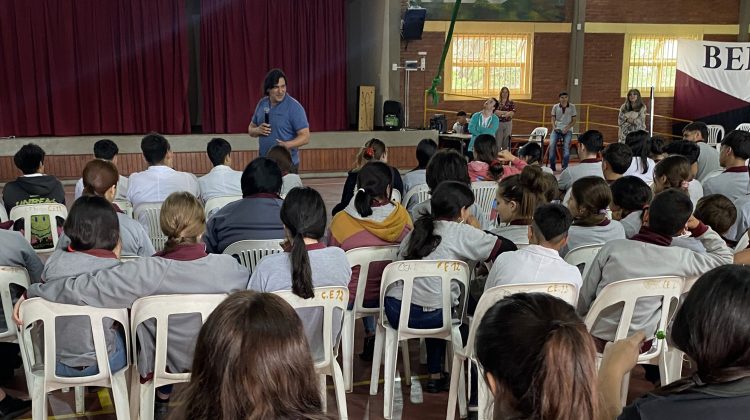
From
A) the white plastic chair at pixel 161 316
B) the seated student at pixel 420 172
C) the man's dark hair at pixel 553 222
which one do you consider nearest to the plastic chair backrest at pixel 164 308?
the white plastic chair at pixel 161 316

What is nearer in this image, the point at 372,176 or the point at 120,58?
the point at 372,176

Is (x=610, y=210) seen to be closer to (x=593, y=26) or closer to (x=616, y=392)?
(x=616, y=392)

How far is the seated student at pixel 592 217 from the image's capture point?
3162mm

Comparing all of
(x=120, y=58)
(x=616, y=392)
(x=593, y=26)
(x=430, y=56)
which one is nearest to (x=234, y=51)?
(x=120, y=58)

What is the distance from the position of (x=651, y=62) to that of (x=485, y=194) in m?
10.5

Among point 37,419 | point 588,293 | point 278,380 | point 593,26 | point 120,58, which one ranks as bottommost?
point 37,419

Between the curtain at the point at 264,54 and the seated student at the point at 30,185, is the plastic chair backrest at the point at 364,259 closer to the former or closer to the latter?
the seated student at the point at 30,185

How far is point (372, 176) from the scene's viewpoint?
3416mm

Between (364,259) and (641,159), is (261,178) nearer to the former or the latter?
(364,259)

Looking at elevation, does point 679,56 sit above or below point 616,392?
above

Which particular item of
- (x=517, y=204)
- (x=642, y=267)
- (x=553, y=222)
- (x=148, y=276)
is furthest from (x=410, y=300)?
(x=148, y=276)

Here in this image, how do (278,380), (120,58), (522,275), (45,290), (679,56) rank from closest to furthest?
(278,380)
(45,290)
(522,275)
(120,58)
(679,56)

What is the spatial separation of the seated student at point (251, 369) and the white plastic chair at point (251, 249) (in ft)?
6.45

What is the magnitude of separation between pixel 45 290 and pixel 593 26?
12.8m
